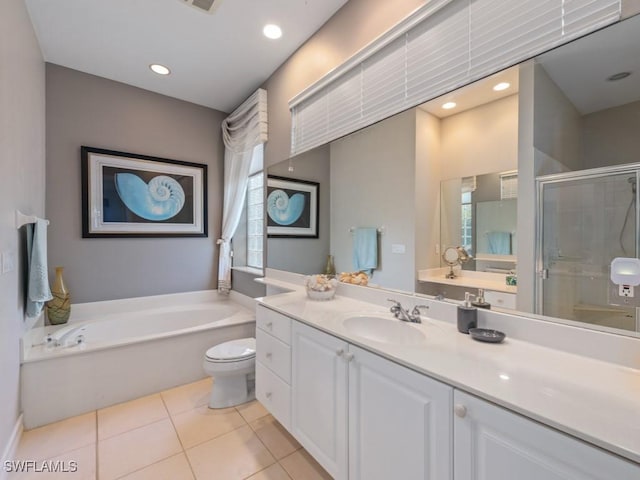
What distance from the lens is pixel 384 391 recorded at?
1050 mm

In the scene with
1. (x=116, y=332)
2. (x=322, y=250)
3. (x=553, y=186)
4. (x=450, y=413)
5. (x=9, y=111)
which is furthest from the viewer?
(x=116, y=332)

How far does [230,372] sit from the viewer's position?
2.06 metres

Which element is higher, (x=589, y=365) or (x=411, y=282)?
(x=411, y=282)

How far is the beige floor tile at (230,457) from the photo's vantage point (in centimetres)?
153

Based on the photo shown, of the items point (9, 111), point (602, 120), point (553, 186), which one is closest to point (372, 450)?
point (553, 186)

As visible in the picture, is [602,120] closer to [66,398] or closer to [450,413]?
[450,413]

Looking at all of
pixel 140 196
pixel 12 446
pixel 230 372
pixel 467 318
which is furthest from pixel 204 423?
pixel 140 196

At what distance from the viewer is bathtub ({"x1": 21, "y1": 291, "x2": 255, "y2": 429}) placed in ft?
6.39

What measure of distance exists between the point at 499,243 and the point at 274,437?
5.67 ft

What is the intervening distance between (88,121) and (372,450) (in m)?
3.50

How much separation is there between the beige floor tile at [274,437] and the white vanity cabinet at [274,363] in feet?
0.66

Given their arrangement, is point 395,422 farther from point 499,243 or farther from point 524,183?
point 524,183

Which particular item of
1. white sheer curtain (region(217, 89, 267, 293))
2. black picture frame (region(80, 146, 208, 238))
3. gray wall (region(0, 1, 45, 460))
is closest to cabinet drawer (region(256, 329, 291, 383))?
A: gray wall (region(0, 1, 45, 460))

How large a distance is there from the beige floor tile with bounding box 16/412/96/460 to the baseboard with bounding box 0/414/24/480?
0.05 meters
